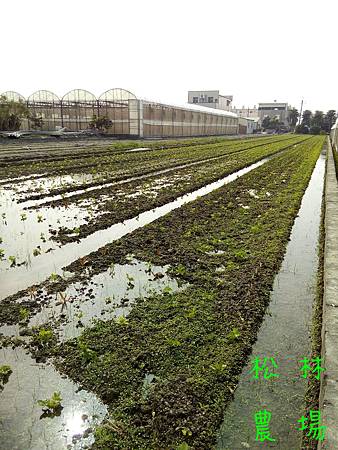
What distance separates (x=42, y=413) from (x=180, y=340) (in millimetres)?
1456

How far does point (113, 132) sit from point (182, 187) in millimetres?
31010

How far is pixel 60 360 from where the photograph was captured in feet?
11.2

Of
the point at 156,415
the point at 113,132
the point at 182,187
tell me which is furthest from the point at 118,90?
the point at 156,415

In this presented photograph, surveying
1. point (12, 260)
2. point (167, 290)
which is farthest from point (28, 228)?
point (167, 290)

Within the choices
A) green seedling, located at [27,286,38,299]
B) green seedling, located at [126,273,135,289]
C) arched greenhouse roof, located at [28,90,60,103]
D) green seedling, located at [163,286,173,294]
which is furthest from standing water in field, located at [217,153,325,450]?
arched greenhouse roof, located at [28,90,60,103]

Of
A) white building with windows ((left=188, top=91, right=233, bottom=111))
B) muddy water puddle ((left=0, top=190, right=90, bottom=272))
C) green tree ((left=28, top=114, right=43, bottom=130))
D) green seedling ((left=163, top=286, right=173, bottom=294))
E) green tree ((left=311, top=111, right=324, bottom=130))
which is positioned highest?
white building with windows ((left=188, top=91, right=233, bottom=111))

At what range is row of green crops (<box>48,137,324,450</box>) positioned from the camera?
2.67 m

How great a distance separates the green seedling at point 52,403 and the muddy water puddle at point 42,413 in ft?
0.10

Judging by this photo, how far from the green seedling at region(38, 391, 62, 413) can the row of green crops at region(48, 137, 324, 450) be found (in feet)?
0.88

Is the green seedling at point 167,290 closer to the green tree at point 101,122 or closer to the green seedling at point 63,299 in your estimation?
the green seedling at point 63,299

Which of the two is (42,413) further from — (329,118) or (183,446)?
(329,118)

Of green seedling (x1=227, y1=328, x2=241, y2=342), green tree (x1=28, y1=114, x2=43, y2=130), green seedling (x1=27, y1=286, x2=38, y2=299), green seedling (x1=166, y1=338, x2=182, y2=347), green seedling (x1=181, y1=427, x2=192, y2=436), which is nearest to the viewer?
green seedling (x1=181, y1=427, x2=192, y2=436)

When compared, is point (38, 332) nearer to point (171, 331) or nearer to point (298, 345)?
point (171, 331)

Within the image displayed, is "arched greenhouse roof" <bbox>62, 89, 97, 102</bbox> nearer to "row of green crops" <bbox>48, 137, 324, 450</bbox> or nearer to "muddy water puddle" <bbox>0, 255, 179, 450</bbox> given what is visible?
"row of green crops" <bbox>48, 137, 324, 450</bbox>
